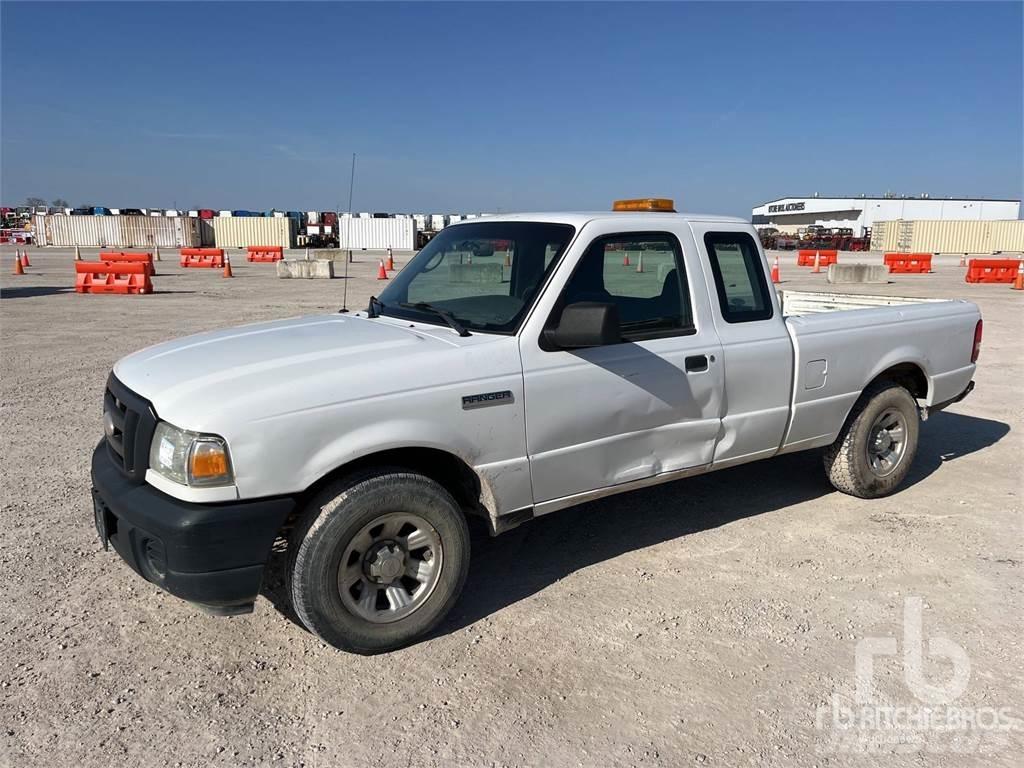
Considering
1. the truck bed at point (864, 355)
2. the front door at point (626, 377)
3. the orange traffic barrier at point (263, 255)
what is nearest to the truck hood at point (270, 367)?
the front door at point (626, 377)

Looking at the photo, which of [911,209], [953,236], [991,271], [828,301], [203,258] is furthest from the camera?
[911,209]

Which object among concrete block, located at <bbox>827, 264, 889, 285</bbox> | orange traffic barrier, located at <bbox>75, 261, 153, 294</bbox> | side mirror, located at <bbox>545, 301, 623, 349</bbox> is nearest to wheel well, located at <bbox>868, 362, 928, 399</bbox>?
side mirror, located at <bbox>545, 301, 623, 349</bbox>

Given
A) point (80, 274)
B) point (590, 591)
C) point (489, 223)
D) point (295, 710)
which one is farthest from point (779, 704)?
point (80, 274)

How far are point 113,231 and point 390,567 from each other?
185 ft

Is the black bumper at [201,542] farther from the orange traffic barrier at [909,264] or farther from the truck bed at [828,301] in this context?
the orange traffic barrier at [909,264]

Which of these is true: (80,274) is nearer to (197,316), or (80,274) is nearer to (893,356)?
(197,316)

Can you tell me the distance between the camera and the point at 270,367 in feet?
10.7

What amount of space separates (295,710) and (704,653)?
1.77 metres

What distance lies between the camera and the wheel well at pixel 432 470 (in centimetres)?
324

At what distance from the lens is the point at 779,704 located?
305 centimetres

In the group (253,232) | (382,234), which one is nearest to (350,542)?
(382,234)

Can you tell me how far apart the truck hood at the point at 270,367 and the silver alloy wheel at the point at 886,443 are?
3.22 meters

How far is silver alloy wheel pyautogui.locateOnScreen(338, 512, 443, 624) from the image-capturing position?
3.28 metres

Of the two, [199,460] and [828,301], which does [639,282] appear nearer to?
[199,460]
